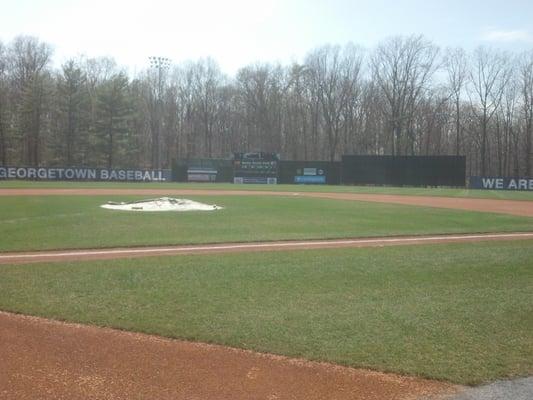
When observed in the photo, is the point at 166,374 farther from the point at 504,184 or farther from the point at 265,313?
the point at 504,184

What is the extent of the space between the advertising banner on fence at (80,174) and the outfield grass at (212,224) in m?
27.6

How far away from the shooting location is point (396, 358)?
504 centimetres

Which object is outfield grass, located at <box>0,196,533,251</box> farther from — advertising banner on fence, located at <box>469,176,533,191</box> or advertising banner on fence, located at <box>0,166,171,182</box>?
advertising banner on fence, located at <box>469,176,533,191</box>

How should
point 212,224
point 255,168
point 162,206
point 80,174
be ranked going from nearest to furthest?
point 212,224 → point 162,206 → point 80,174 → point 255,168

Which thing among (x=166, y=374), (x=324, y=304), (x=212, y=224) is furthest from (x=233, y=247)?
(x=166, y=374)

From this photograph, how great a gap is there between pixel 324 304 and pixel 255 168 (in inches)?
1739

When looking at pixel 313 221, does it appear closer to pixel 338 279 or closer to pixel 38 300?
pixel 338 279

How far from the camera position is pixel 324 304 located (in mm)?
6965

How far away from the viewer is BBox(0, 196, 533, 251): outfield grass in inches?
509

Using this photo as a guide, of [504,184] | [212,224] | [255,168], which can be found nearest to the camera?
[212,224]

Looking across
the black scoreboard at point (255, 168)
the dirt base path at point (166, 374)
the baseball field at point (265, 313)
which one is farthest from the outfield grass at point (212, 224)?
the black scoreboard at point (255, 168)

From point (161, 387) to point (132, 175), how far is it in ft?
164

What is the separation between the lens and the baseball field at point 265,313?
4.59 metres

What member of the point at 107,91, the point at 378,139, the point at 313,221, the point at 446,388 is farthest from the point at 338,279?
the point at 378,139
